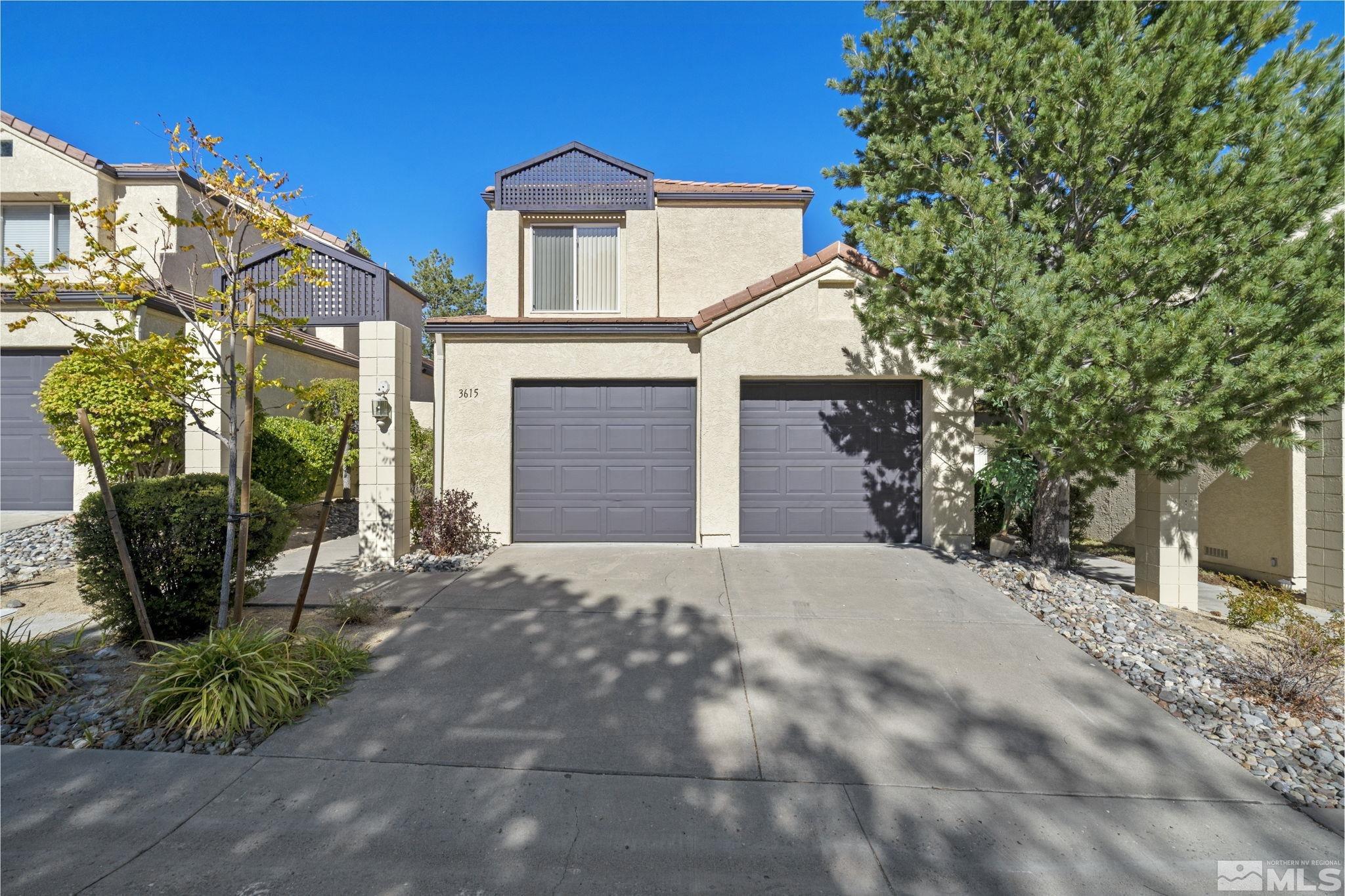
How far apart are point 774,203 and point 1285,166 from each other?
22.7 feet

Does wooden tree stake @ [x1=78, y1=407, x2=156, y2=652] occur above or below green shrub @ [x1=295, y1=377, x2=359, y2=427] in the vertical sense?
below

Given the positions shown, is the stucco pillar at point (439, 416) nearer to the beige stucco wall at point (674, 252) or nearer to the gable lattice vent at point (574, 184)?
the beige stucco wall at point (674, 252)

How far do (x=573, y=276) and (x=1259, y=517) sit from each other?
11517 mm

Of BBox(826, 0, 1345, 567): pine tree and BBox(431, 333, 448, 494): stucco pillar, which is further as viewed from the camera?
BBox(431, 333, 448, 494): stucco pillar

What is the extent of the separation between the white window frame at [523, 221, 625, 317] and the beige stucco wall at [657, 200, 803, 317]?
723 mm

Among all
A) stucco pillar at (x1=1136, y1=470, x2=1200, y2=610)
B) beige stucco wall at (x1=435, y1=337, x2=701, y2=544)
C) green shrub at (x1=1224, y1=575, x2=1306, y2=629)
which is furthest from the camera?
beige stucco wall at (x1=435, y1=337, x2=701, y2=544)

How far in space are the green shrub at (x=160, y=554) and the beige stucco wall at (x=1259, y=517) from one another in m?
10.9

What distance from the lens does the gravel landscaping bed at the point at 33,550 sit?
7430mm

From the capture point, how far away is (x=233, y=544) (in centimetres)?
468

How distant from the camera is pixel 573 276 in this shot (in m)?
10.4

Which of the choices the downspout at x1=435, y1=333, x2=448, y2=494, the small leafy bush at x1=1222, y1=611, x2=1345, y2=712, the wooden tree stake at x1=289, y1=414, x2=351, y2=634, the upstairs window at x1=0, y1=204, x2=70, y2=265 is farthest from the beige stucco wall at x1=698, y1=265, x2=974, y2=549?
the upstairs window at x1=0, y1=204, x2=70, y2=265

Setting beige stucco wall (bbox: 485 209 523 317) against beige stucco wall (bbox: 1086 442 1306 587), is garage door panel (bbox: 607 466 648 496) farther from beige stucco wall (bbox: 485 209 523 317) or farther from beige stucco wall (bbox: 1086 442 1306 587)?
beige stucco wall (bbox: 1086 442 1306 587)

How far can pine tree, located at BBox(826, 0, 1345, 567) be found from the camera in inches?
203

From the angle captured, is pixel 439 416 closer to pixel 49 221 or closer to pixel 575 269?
pixel 575 269
